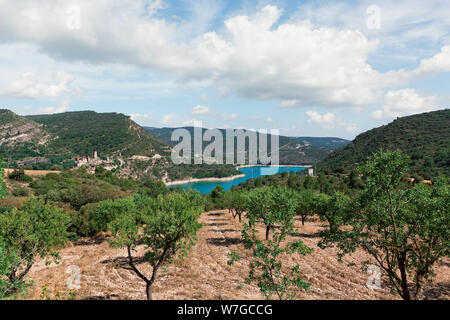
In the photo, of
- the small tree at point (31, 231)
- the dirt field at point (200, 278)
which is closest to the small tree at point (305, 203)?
the dirt field at point (200, 278)

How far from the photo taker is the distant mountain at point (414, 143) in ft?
248

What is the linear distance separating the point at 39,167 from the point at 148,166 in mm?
47110

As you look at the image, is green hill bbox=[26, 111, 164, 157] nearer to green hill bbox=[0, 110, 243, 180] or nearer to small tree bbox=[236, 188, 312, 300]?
green hill bbox=[0, 110, 243, 180]

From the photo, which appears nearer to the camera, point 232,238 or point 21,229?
point 21,229

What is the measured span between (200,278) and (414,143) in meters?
106

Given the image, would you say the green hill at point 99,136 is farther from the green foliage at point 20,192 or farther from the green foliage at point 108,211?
the green foliage at point 108,211

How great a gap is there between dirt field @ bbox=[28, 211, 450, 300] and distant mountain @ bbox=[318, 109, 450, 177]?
192 ft

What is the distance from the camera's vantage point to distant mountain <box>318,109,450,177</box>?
75662 millimetres

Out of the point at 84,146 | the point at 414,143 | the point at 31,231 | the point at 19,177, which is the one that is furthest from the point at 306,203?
the point at 84,146

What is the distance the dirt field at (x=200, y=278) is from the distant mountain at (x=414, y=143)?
2306 inches
